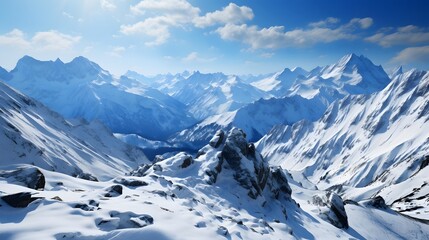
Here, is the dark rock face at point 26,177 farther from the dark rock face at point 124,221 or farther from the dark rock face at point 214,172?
the dark rock face at point 214,172

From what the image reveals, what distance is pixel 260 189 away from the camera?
62344mm

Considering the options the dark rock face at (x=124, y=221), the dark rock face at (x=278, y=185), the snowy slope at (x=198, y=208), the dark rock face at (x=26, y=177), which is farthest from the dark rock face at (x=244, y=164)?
the dark rock face at (x=124, y=221)

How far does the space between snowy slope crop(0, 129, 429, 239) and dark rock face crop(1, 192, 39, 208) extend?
322 millimetres

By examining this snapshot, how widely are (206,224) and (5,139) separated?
565 feet

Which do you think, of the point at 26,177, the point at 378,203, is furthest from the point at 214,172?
the point at 378,203

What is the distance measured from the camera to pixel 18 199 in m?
26.3

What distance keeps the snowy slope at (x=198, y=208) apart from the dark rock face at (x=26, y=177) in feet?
2.88

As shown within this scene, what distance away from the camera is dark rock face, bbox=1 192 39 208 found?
1025 inches

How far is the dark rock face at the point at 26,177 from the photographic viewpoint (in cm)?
3556

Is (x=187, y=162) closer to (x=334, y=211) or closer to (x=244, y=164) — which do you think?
(x=244, y=164)

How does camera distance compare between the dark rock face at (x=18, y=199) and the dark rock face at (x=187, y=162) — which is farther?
the dark rock face at (x=187, y=162)

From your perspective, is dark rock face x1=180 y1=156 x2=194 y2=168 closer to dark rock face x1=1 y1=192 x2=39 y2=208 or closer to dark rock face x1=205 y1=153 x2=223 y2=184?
dark rock face x1=205 y1=153 x2=223 y2=184

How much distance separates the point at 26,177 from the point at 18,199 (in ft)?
38.3

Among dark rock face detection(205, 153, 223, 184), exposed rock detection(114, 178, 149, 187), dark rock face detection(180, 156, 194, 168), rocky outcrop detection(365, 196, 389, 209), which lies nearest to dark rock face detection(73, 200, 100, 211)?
exposed rock detection(114, 178, 149, 187)
